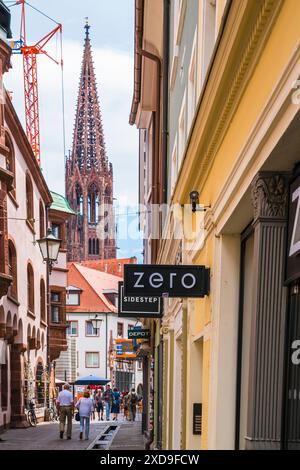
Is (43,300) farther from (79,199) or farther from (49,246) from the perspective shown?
(79,199)

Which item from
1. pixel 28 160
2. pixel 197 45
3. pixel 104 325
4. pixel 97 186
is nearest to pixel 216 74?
pixel 197 45

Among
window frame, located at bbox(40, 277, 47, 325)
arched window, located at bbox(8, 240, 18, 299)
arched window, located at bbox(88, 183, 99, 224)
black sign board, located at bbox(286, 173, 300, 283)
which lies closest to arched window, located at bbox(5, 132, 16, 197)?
arched window, located at bbox(8, 240, 18, 299)

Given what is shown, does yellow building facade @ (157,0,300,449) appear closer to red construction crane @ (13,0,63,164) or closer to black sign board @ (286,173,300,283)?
black sign board @ (286,173,300,283)

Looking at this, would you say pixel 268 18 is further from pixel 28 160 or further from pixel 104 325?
pixel 104 325

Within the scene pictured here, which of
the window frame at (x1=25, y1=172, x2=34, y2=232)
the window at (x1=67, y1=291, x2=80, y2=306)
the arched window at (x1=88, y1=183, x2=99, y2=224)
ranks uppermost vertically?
the arched window at (x1=88, y1=183, x2=99, y2=224)

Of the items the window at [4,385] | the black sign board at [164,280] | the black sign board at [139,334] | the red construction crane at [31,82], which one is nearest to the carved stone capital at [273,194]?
the black sign board at [164,280]

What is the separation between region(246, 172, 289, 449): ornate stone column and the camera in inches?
203

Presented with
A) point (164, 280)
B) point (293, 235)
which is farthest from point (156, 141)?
point (293, 235)

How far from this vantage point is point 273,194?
205 inches

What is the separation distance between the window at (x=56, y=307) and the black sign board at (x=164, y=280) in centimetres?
3563

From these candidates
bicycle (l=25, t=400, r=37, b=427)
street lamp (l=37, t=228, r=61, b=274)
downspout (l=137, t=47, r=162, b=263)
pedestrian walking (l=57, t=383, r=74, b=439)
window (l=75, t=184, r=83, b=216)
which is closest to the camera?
street lamp (l=37, t=228, r=61, b=274)

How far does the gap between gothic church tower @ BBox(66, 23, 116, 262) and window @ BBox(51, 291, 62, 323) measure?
8812 centimetres

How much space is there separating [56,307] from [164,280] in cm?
3612

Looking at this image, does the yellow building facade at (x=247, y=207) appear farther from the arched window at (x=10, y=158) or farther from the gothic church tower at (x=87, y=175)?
the gothic church tower at (x=87, y=175)
